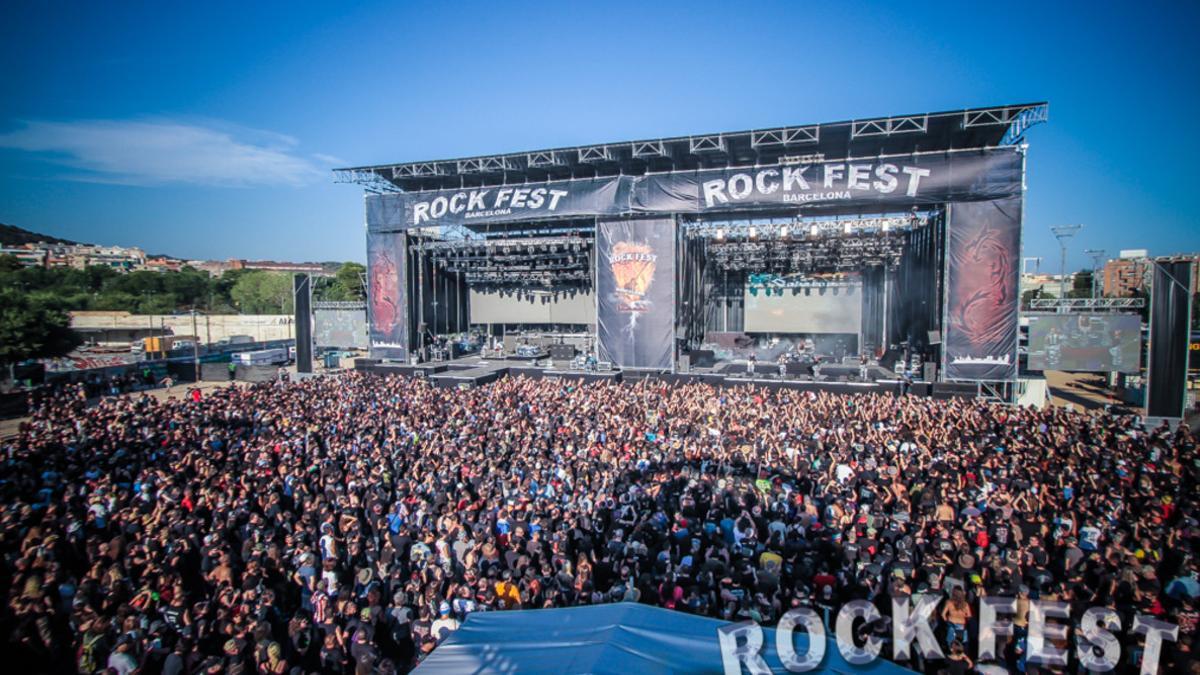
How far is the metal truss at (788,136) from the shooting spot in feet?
64.1

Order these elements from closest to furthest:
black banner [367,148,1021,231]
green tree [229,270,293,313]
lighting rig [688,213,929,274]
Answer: black banner [367,148,1021,231]
lighting rig [688,213,929,274]
green tree [229,270,293,313]

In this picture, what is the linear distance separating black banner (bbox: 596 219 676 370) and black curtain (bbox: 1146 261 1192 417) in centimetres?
1406

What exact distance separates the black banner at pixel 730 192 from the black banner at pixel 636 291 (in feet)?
3.02

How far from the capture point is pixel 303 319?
25.1 metres

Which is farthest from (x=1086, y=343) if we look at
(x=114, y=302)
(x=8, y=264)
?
(x=8, y=264)

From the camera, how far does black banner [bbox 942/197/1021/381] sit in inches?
689

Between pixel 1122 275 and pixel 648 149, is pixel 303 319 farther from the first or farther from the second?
pixel 1122 275

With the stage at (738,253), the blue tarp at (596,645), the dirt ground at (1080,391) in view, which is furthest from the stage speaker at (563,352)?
the blue tarp at (596,645)

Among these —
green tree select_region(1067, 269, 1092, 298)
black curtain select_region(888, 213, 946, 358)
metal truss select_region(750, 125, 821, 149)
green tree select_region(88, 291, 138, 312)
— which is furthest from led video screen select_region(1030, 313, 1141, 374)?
green tree select_region(88, 291, 138, 312)

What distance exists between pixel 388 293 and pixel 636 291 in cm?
1165

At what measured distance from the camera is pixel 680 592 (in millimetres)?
5234

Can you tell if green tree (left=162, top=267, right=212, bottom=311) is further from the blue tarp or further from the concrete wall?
the blue tarp

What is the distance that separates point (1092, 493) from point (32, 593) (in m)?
12.7

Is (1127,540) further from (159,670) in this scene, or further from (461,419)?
(461,419)
